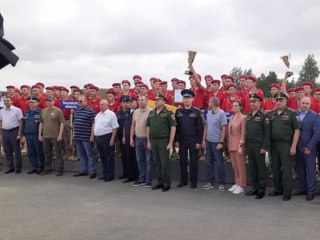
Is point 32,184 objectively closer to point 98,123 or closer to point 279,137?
point 98,123

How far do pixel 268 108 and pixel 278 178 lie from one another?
8.52 feet

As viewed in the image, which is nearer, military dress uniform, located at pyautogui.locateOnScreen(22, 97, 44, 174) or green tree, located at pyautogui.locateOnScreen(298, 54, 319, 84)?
military dress uniform, located at pyautogui.locateOnScreen(22, 97, 44, 174)

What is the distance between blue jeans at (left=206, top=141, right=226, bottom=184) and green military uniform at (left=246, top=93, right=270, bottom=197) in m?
0.81

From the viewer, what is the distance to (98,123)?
9.40 m

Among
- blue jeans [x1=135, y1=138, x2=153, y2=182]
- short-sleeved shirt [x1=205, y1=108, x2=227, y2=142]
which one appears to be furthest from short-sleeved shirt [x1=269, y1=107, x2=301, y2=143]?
blue jeans [x1=135, y1=138, x2=153, y2=182]

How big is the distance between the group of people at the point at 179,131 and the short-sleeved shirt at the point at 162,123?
2 centimetres

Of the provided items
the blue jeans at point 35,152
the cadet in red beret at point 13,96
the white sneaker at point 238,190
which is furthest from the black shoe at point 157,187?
the cadet in red beret at point 13,96

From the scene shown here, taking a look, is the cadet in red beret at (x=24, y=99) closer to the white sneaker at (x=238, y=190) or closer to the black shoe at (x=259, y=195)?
the white sneaker at (x=238, y=190)

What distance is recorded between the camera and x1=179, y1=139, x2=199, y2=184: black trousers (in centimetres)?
834

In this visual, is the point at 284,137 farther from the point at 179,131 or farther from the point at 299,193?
the point at 179,131

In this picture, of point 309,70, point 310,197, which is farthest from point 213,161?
point 309,70

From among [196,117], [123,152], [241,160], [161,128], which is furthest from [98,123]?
[241,160]

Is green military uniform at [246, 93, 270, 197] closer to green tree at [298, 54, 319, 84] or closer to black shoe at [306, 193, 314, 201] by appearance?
black shoe at [306, 193, 314, 201]

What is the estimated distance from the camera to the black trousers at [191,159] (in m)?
8.34
